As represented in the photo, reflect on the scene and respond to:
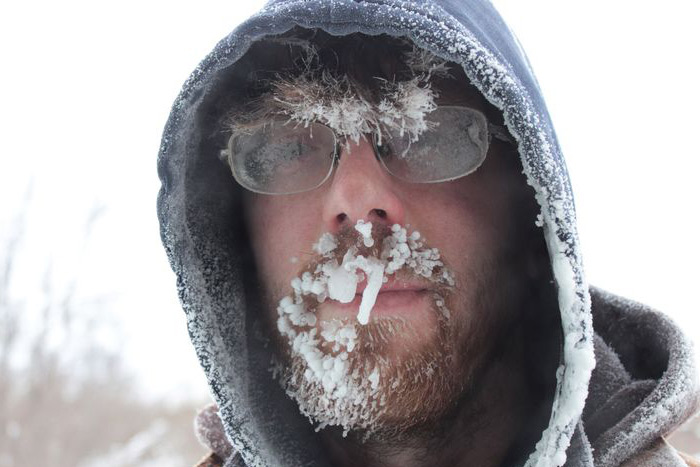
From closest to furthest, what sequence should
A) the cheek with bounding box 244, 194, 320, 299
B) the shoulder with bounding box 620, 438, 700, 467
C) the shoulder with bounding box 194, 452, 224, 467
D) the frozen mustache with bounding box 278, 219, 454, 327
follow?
the shoulder with bounding box 620, 438, 700, 467 → the frozen mustache with bounding box 278, 219, 454, 327 → the cheek with bounding box 244, 194, 320, 299 → the shoulder with bounding box 194, 452, 224, 467

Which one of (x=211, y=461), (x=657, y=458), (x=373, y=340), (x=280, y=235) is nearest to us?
(x=657, y=458)

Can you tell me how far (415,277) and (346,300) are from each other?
0.17m

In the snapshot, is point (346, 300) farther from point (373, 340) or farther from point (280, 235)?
point (280, 235)

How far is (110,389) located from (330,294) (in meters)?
28.6

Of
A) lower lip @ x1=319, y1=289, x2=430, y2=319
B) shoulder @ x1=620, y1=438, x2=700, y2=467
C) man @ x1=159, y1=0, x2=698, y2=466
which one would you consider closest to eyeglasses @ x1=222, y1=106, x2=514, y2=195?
man @ x1=159, y1=0, x2=698, y2=466

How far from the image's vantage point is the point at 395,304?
4.45 feet

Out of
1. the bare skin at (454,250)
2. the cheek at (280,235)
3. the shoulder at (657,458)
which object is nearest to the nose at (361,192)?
the bare skin at (454,250)

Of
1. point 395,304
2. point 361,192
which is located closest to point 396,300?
point 395,304

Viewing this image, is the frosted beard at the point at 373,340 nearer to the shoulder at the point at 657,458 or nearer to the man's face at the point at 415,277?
the man's face at the point at 415,277

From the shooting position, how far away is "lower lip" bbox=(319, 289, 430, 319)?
53.2 inches

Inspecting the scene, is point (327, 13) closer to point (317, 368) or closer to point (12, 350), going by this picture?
point (317, 368)

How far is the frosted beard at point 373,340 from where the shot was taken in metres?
1.35

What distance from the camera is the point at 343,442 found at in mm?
1577

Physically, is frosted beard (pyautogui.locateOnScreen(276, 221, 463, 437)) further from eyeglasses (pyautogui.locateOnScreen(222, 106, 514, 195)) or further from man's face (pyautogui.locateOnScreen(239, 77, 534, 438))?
eyeglasses (pyautogui.locateOnScreen(222, 106, 514, 195))
